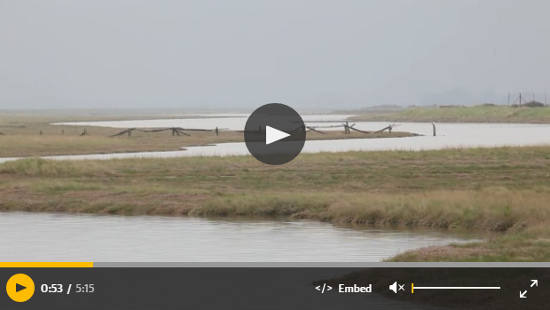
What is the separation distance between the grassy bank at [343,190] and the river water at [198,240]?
1614 millimetres

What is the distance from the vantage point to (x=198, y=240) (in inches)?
1186

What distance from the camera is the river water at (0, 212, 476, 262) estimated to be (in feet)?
87.7

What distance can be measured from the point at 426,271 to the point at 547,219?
34.5 ft

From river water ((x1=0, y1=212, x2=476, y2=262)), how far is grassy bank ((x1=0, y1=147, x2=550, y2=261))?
1.61 m

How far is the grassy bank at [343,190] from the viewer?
31.0 meters

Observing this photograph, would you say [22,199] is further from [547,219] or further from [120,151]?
[120,151]

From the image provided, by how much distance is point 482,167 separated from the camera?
170ft

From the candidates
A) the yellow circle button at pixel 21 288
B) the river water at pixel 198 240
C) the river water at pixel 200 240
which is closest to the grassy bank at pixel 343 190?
the river water at pixel 198 240

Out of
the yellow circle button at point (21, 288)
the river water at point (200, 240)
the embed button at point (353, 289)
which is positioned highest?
the yellow circle button at point (21, 288)

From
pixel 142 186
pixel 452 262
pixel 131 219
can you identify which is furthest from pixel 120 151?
pixel 452 262
